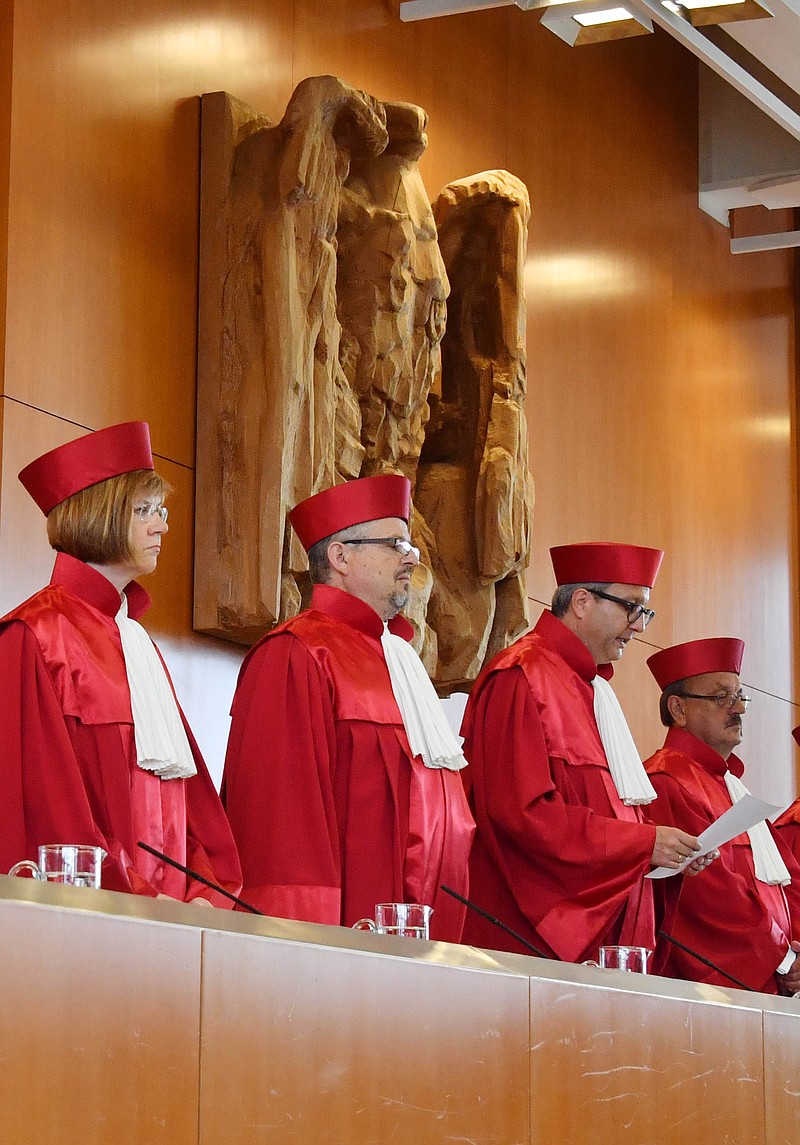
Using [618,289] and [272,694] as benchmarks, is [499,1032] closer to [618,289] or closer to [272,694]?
[272,694]

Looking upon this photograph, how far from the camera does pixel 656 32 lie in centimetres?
899

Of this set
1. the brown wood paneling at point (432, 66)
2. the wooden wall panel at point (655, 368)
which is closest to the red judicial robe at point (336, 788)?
the brown wood paneling at point (432, 66)

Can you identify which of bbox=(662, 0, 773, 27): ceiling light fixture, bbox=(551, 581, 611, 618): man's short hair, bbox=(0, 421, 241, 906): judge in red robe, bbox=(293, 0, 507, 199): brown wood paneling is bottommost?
bbox=(0, 421, 241, 906): judge in red robe

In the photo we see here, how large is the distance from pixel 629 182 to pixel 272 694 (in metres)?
5.11

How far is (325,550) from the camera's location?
4.32m

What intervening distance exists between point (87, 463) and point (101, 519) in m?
0.11

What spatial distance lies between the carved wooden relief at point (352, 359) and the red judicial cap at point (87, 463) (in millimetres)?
1452

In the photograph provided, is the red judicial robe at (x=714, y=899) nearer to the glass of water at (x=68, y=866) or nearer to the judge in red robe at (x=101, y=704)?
the judge in red robe at (x=101, y=704)

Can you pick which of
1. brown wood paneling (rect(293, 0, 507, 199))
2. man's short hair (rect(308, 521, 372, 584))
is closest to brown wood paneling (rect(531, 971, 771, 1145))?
man's short hair (rect(308, 521, 372, 584))

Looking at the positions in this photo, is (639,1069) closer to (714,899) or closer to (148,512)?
(148,512)

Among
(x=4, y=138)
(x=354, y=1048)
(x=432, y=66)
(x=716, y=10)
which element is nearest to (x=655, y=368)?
(x=716, y=10)

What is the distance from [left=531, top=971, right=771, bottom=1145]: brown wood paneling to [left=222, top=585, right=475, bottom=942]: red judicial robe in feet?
2.20

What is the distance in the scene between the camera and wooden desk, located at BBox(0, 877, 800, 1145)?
221 centimetres

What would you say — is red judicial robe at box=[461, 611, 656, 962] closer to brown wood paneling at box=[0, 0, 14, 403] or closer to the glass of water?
brown wood paneling at box=[0, 0, 14, 403]
